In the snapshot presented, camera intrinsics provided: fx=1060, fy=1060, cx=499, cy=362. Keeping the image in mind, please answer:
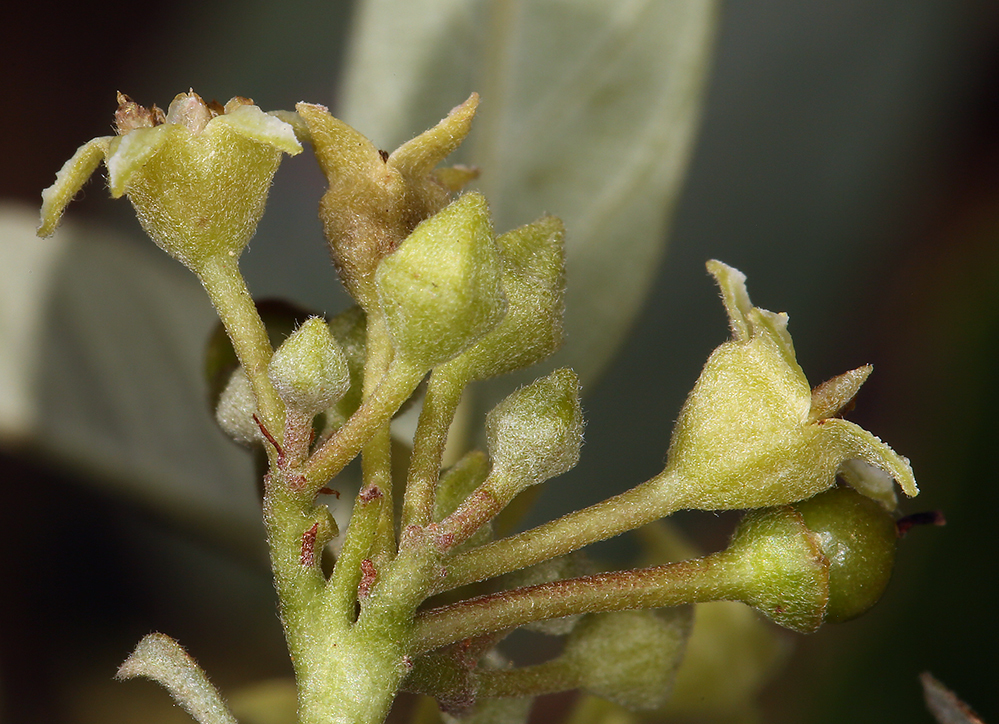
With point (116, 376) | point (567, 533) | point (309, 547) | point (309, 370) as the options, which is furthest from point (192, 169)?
point (116, 376)

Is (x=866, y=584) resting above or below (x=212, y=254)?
below

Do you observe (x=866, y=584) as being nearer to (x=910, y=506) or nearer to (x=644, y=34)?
(x=644, y=34)

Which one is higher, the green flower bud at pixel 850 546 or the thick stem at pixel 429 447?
the thick stem at pixel 429 447

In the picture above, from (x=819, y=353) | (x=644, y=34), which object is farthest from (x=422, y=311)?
(x=819, y=353)

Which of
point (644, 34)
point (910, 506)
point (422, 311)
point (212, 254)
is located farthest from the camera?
point (910, 506)

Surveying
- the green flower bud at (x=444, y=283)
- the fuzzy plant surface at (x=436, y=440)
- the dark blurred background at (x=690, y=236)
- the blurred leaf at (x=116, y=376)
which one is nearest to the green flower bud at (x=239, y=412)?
the fuzzy plant surface at (x=436, y=440)

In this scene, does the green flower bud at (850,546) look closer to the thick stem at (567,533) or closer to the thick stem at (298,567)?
the thick stem at (567,533)
